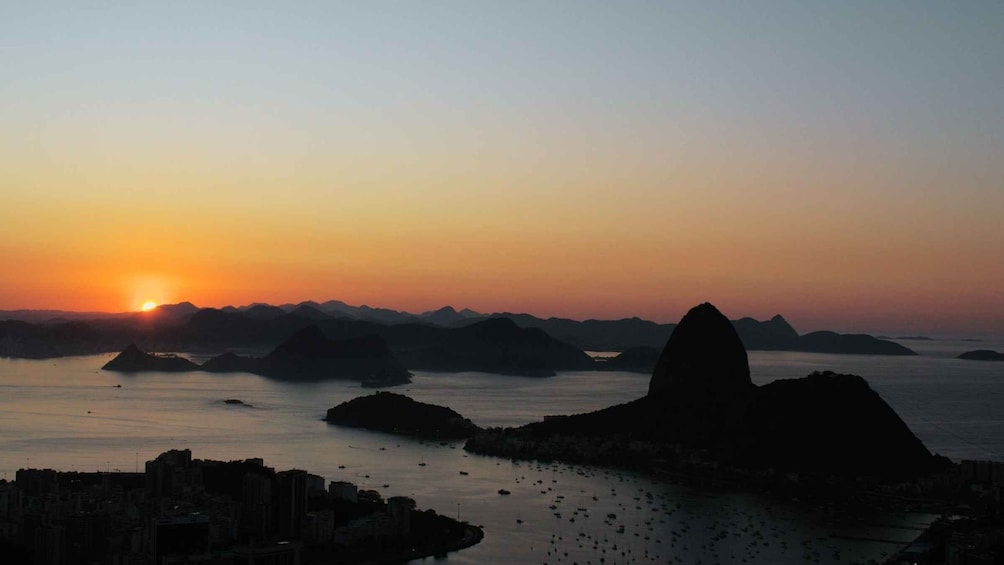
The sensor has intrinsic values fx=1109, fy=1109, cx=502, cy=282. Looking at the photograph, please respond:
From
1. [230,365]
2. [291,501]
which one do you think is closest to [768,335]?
[230,365]

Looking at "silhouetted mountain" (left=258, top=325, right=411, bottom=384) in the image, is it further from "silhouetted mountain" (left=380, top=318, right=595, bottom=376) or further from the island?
"silhouetted mountain" (left=380, top=318, right=595, bottom=376)

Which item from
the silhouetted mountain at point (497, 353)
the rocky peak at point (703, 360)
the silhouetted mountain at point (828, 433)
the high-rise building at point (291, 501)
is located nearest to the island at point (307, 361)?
the silhouetted mountain at point (497, 353)

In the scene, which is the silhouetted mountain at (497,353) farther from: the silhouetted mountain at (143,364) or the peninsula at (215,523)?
the peninsula at (215,523)

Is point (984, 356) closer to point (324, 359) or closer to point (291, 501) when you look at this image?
point (324, 359)

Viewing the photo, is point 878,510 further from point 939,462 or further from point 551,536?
point 551,536

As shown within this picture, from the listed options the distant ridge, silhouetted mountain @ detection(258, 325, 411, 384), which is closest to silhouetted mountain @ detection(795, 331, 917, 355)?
the distant ridge

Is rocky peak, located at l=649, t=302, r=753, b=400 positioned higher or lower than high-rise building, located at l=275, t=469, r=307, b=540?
higher

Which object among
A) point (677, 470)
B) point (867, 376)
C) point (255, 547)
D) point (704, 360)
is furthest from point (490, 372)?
point (255, 547)
